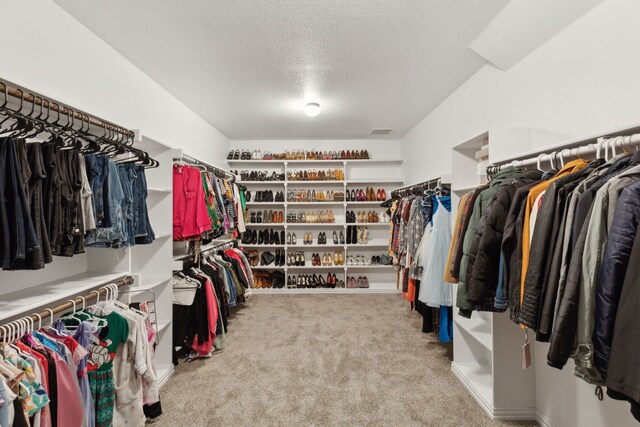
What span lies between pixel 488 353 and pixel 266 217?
387 cm

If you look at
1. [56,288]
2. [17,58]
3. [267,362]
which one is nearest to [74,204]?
[56,288]

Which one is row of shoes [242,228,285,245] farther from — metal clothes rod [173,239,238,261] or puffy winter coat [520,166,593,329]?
puffy winter coat [520,166,593,329]

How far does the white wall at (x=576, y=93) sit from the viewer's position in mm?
1542

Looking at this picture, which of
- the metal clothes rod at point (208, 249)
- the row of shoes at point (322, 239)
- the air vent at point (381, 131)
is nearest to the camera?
the metal clothes rod at point (208, 249)

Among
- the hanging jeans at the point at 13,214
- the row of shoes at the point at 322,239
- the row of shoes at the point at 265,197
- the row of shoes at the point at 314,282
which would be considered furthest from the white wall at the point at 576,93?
the row of shoes at the point at 265,197

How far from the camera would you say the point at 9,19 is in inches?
66.4

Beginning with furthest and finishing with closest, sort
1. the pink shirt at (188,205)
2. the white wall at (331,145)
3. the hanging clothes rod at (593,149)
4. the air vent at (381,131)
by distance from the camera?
the white wall at (331,145) → the air vent at (381,131) → the pink shirt at (188,205) → the hanging clothes rod at (593,149)

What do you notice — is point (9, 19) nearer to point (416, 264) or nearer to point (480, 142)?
point (480, 142)

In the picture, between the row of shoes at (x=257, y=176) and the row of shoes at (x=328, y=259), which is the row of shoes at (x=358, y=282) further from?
the row of shoes at (x=257, y=176)

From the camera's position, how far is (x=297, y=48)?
98.3 inches

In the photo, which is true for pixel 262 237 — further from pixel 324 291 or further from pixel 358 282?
pixel 358 282

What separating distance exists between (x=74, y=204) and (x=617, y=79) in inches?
109

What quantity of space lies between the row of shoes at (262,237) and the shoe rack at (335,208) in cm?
9

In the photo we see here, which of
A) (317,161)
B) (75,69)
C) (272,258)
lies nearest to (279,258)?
(272,258)
